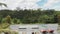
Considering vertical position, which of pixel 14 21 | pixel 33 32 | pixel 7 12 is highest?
pixel 7 12

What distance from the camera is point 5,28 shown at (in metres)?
1.95

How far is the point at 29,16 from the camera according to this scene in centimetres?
200

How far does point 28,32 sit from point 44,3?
0.45 m

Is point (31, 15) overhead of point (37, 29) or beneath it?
overhead

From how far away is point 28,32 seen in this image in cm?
194

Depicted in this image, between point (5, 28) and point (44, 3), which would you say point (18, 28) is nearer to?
point (5, 28)

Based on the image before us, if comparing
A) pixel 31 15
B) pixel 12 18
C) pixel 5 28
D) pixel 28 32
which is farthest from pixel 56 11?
pixel 5 28

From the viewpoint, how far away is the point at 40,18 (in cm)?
198

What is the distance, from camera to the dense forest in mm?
1957

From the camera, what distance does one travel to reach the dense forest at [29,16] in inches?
77.0

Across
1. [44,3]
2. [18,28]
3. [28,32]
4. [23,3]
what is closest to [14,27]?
[18,28]

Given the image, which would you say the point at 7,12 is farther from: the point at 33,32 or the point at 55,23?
the point at 55,23

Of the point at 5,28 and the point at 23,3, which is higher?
the point at 23,3

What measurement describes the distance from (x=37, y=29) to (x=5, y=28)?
421mm
